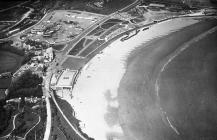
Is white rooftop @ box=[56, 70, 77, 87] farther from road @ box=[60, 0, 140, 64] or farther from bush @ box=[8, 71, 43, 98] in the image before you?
road @ box=[60, 0, 140, 64]

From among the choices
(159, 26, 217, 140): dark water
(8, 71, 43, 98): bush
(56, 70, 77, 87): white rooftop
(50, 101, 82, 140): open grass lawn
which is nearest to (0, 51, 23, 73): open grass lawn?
(8, 71, 43, 98): bush

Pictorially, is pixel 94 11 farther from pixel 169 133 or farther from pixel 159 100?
pixel 169 133

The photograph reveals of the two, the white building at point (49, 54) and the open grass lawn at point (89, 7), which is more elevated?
the open grass lawn at point (89, 7)

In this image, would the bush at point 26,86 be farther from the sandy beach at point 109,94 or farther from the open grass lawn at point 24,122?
the sandy beach at point 109,94

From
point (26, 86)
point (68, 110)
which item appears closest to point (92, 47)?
point (26, 86)

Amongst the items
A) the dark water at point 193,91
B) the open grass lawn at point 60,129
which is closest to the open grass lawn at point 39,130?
the open grass lawn at point 60,129
